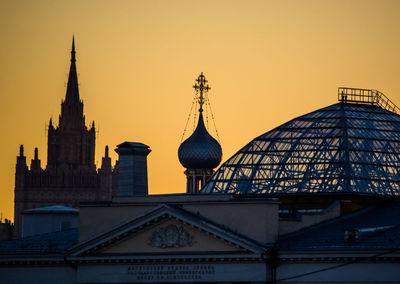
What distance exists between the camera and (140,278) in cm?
10225

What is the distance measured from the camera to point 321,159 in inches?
4776

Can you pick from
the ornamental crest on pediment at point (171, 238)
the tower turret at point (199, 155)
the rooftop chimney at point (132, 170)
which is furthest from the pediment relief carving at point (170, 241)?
the tower turret at point (199, 155)

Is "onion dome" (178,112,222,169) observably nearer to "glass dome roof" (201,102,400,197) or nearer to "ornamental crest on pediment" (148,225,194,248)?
"glass dome roof" (201,102,400,197)

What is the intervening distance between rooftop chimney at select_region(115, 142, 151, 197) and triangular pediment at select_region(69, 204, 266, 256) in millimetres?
7918

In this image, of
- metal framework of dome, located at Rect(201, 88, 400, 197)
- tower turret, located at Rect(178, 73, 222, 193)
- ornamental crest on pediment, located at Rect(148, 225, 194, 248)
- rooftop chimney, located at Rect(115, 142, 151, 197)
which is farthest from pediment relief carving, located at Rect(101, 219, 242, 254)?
tower turret, located at Rect(178, 73, 222, 193)

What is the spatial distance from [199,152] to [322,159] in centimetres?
2360

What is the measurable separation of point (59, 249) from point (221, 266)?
11737 millimetres

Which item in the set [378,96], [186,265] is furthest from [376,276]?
[378,96]

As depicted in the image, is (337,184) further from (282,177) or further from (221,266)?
(221,266)

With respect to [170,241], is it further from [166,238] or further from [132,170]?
[132,170]

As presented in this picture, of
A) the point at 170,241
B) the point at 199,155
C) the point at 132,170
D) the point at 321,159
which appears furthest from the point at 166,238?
the point at 199,155

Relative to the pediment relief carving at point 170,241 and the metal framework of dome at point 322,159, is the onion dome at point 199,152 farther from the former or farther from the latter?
the pediment relief carving at point 170,241

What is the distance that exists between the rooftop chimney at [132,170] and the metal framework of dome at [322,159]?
12060mm

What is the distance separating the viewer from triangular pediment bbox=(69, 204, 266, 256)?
328ft
